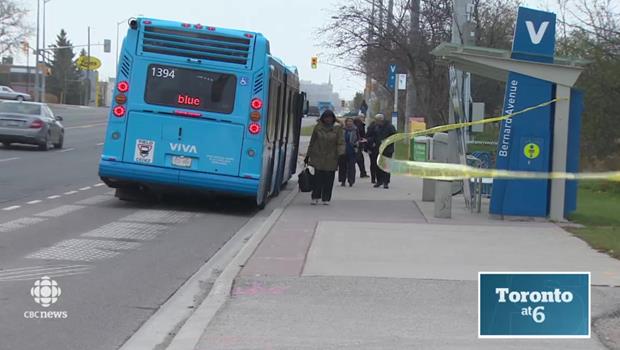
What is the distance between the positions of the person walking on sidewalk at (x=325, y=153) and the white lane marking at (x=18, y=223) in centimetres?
544

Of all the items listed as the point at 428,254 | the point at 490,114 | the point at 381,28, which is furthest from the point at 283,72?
the point at 490,114

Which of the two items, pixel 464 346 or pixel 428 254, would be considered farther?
pixel 428 254

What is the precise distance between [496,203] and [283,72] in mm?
5233

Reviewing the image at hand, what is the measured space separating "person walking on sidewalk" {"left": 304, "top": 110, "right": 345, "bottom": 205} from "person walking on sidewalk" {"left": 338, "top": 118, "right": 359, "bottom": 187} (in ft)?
14.4

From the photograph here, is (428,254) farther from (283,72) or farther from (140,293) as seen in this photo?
(283,72)

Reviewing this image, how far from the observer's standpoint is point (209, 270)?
32.4ft

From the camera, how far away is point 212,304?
782cm

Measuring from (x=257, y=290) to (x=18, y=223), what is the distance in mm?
5715

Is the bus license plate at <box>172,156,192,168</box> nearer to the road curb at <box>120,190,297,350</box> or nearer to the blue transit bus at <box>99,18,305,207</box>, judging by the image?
the blue transit bus at <box>99,18,305,207</box>

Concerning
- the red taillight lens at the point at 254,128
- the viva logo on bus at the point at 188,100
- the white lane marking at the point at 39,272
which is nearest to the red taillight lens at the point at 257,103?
the red taillight lens at the point at 254,128

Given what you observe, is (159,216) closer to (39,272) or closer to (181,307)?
(39,272)

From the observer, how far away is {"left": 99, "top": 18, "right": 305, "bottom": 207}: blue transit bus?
14.6m

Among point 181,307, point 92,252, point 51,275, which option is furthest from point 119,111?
point 181,307

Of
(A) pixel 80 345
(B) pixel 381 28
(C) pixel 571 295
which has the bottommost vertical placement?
(A) pixel 80 345
